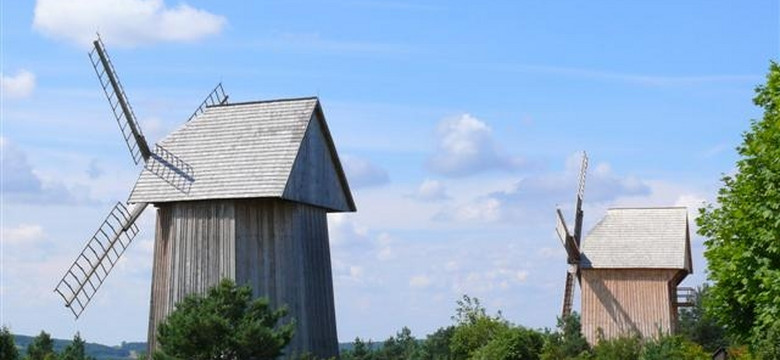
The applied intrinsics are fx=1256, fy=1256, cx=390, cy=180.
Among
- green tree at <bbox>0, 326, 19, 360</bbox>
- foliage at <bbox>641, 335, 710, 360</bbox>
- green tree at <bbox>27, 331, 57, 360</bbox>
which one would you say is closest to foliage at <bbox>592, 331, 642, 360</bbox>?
foliage at <bbox>641, 335, 710, 360</bbox>

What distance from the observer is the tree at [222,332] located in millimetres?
27453

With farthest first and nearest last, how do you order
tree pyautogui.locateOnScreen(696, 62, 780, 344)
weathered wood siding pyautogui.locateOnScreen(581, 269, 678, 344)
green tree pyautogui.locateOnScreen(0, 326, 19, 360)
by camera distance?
weathered wood siding pyautogui.locateOnScreen(581, 269, 678, 344) → green tree pyautogui.locateOnScreen(0, 326, 19, 360) → tree pyautogui.locateOnScreen(696, 62, 780, 344)

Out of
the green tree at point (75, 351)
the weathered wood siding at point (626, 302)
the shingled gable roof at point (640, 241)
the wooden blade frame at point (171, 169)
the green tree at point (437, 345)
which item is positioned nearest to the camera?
the wooden blade frame at point (171, 169)

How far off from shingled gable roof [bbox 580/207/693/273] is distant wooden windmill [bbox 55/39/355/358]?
18.7 metres

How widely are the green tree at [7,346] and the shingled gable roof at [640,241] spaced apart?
2553cm

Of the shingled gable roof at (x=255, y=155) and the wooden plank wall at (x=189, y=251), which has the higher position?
the shingled gable roof at (x=255, y=155)

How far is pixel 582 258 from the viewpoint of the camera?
5138cm

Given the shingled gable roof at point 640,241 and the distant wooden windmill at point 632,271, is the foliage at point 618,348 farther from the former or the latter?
the shingled gable roof at point 640,241

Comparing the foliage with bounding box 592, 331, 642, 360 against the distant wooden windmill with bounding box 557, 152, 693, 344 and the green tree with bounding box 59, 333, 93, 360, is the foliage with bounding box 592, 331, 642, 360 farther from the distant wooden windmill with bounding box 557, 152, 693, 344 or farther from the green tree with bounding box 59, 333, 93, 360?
the green tree with bounding box 59, 333, 93, 360

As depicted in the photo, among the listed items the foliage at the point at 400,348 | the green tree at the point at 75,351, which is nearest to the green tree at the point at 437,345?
the foliage at the point at 400,348

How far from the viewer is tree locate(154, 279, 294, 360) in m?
27.5

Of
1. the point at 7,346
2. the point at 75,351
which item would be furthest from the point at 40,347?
the point at 7,346

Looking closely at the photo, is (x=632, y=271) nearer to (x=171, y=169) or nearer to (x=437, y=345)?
(x=437, y=345)

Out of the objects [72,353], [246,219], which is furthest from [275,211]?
[72,353]
